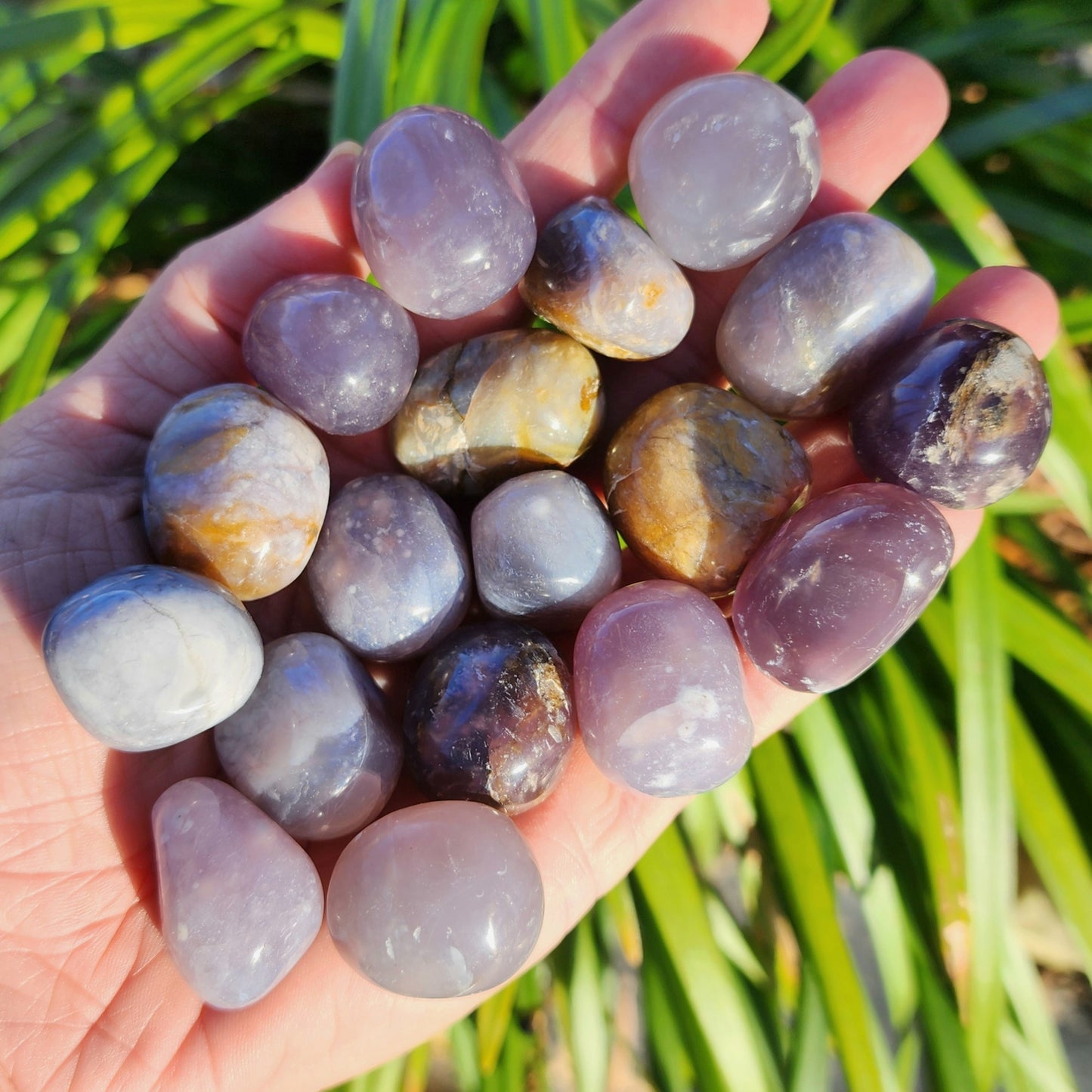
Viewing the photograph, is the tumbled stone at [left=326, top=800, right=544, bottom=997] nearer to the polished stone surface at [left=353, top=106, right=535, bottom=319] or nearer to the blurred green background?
the blurred green background

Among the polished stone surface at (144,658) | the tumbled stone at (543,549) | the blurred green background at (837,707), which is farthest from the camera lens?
the blurred green background at (837,707)

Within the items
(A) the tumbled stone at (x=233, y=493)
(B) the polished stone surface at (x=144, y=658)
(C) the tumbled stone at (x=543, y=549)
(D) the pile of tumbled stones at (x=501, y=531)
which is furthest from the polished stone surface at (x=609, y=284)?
(B) the polished stone surface at (x=144, y=658)

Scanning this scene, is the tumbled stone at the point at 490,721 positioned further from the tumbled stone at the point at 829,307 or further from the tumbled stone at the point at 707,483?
the tumbled stone at the point at 829,307

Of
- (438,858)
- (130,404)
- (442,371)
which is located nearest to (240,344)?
(130,404)

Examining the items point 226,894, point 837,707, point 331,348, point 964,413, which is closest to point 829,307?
point 964,413

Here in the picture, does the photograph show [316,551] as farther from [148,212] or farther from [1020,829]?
[148,212]

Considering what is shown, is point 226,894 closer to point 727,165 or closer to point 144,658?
point 144,658

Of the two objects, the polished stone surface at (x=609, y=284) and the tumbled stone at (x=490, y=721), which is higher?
the polished stone surface at (x=609, y=284)
